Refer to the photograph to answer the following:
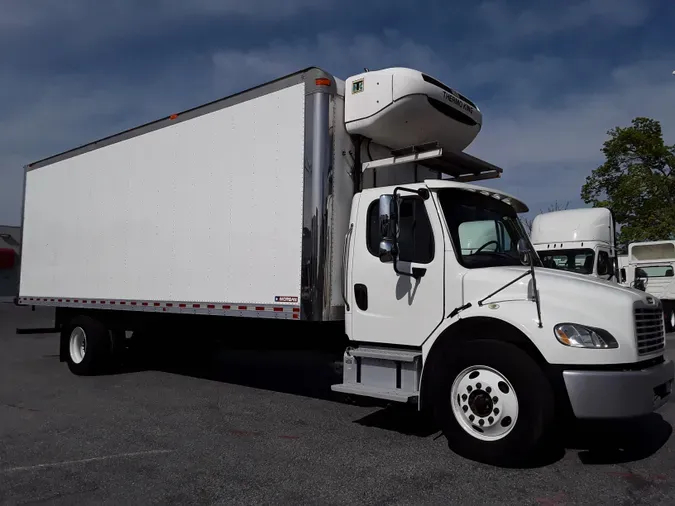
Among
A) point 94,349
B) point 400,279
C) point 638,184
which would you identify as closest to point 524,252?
point 400,279

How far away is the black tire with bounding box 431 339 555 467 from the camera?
4.64 meters

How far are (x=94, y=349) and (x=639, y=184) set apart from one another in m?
26.1

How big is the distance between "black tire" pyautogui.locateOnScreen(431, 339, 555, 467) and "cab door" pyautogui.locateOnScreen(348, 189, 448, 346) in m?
0.53

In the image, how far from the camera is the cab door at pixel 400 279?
5.60 metres

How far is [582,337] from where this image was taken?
15.3 feet

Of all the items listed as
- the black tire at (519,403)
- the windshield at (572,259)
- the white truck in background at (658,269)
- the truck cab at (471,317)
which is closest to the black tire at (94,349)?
the truck cab at (471,317)

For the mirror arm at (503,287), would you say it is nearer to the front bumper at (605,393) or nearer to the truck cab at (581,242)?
the front bumper at (605,393)

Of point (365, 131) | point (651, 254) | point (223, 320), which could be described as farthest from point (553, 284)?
point (651, 254)

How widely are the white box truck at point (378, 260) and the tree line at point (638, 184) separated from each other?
23475mm

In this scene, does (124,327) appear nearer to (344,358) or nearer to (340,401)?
(340,401)

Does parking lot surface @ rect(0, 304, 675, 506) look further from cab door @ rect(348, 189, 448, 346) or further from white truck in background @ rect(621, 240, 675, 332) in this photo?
white truck in background @ rect(621, 240, 675, 332)

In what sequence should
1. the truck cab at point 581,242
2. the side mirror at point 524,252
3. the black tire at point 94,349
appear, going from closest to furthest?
the side mirror at point 524,252 < the black tire at point 94,349 < the truck cab at point 581,242

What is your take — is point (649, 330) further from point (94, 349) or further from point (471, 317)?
point (94, 349)

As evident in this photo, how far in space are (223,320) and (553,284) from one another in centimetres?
428
